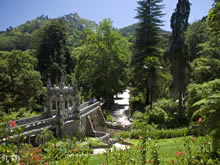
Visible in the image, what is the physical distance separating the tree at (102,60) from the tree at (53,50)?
1385 cm

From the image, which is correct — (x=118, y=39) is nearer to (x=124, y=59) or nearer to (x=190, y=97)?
(x=124, y=59)

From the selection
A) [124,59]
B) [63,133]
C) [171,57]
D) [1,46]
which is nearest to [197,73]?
[171,57]

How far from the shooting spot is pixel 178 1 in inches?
816

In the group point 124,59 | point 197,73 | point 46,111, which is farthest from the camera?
point 124,59

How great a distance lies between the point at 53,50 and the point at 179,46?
3217 cm

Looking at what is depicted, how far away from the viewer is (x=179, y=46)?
2023 centimetres

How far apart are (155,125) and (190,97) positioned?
15.3 ft

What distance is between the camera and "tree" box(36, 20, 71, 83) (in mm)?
42312

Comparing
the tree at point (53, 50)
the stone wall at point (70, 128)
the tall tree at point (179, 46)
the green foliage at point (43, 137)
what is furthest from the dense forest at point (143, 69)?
the tree at point (53, 50)

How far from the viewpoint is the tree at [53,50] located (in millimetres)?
42312

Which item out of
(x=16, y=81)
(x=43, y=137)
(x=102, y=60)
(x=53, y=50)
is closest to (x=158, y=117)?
(x=102, y=60)

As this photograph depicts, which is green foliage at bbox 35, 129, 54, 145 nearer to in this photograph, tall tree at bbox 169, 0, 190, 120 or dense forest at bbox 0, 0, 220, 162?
dense forest at bbox 0, 0, 220, 162

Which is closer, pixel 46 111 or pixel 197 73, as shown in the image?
pixel 46 111

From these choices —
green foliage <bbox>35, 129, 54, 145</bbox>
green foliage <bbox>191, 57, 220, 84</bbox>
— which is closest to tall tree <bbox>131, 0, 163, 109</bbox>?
green foliage <bbox>191, 57, 220, 84</bbox>
